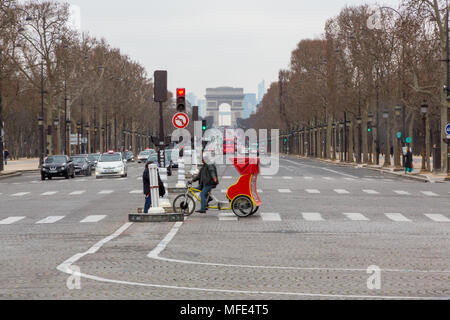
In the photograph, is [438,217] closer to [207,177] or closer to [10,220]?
[207,177]

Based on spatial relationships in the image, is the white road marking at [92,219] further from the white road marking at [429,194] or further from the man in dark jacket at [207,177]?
the white road marking at [429,194]

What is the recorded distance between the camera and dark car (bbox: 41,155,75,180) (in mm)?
57016

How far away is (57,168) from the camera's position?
5747 cm

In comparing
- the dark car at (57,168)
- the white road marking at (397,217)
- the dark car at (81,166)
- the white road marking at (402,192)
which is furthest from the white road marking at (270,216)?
the dark car at (81,166)

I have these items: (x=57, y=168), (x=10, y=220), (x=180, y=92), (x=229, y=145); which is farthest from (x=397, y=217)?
(x=229, y=145)

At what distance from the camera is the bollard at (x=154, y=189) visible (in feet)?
76.0

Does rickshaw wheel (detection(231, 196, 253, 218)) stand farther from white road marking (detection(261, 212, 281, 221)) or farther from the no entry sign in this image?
the no entry sign

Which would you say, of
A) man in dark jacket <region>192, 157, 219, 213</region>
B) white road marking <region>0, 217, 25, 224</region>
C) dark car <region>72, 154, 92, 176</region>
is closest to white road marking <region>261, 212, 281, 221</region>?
man in dark jacket <region>192, 157, 219, 213</region>

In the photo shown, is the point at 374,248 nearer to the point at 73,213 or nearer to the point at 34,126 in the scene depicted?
the point at 73,213

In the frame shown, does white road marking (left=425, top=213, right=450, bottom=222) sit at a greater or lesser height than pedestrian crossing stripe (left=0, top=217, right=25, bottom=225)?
A: lesser

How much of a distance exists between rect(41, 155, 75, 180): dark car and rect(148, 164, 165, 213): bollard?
113ft
